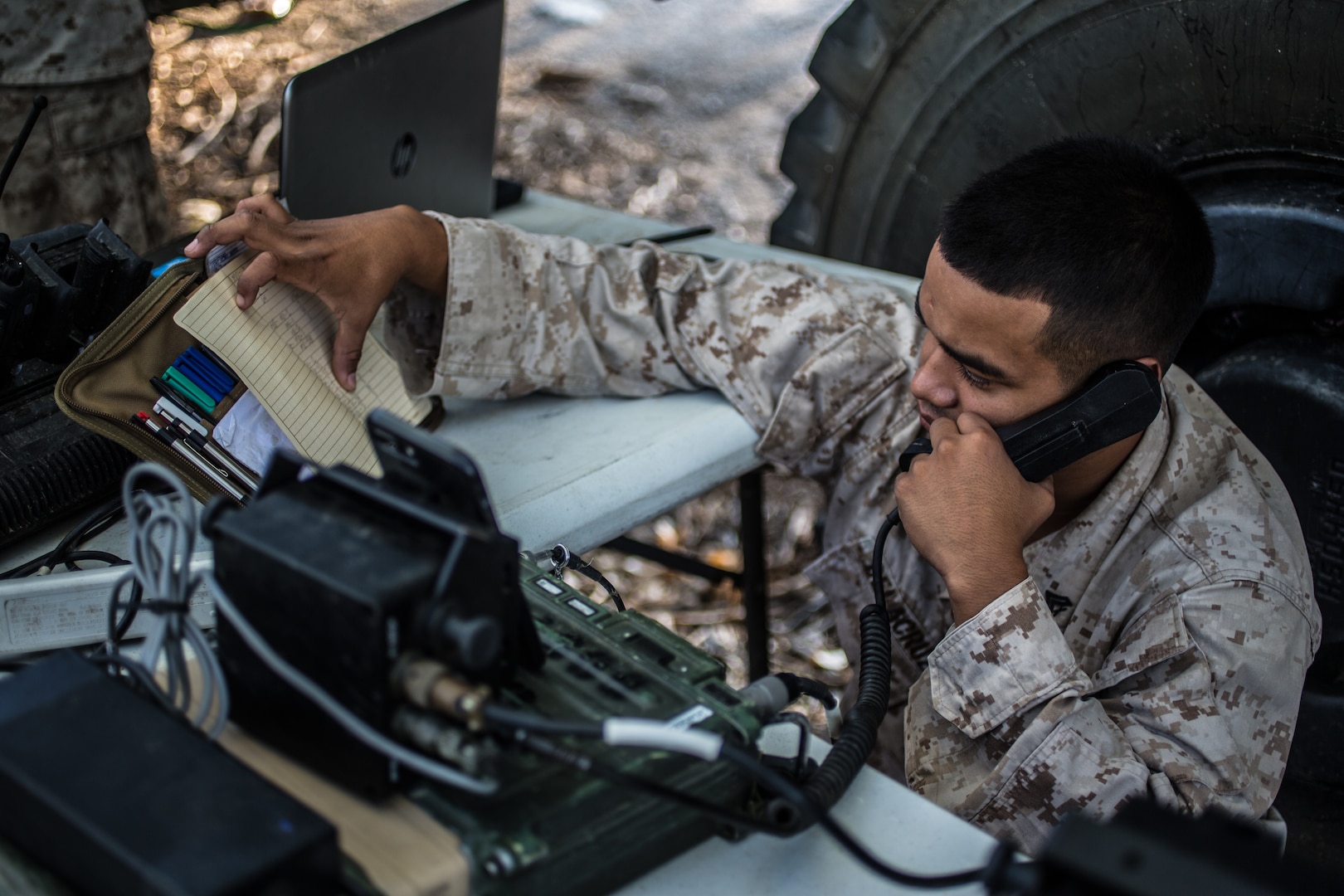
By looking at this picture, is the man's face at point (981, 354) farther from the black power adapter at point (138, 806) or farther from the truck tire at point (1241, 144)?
the black power adapter at point (138, 806)

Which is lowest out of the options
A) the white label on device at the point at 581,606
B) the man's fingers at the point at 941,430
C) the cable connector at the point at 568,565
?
the man's fingers at the point at 941,430

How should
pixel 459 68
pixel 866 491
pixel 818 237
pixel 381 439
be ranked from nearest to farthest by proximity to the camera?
1. pixel 381 439
2. pixel 866 491
3. pixel 459 68
4. pixel 818 237

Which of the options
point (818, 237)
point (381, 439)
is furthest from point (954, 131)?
point (381, 439)

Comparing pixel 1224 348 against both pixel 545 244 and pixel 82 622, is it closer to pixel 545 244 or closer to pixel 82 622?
pixel 545 244

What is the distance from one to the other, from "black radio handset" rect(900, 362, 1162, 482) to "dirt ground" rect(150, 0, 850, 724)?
5.25 feet

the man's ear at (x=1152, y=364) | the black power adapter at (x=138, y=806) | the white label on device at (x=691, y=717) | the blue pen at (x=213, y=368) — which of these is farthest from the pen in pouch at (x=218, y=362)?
the man's ear at (x=1152, y=364)

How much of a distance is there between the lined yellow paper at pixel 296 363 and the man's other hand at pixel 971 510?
0.52 meters

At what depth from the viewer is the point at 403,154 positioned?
5.08 ft

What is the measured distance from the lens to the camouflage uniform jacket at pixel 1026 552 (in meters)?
1.05

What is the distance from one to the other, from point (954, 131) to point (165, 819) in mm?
1572

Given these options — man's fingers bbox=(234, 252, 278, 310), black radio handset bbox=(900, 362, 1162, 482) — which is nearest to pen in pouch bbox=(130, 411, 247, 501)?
man's fingers bbox=(234, 252, 278, 310)

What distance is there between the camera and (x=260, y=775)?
2.17 ft

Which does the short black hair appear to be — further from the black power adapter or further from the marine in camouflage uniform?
the marine in camouflage uniform

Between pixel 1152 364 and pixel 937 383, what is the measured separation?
0.71 ft
